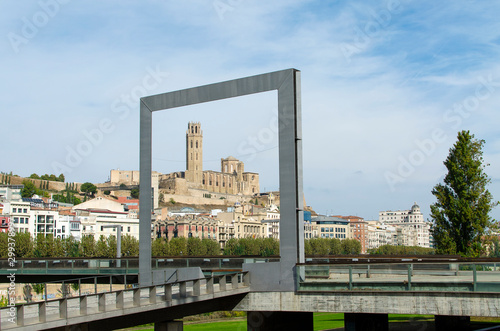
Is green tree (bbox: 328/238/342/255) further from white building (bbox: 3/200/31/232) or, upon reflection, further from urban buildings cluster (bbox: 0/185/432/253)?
white building (bbox: 3/200/31/232)

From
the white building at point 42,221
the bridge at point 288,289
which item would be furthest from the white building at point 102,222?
the bridge at point 288,289

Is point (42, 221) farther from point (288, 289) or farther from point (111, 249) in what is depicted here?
point (288, 289)

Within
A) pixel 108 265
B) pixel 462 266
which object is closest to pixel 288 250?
pixel 462 266

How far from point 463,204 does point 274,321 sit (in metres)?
18.1

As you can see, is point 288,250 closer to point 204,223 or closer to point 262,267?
point 262,267

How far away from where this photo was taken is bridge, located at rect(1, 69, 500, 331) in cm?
1437

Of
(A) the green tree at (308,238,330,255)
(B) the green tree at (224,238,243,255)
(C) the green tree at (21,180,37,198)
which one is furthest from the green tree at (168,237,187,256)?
(C) the green tree at (21,180,37,198)

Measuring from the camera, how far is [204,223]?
114 meters

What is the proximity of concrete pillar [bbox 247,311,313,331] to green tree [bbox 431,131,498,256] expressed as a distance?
54.3 feet

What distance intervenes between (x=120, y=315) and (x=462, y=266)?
8.67m

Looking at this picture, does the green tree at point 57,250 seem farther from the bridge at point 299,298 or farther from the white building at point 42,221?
the bridge at point 299,298

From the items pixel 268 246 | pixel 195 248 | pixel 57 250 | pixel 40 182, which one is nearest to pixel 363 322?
pixel 57 250

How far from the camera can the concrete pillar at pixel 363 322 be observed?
17.1m

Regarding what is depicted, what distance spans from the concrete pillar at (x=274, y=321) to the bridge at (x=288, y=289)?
3 centimetres
